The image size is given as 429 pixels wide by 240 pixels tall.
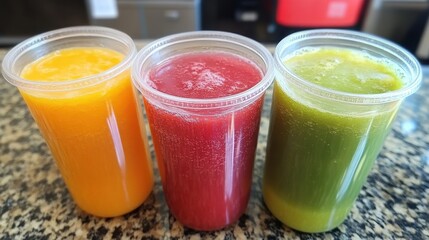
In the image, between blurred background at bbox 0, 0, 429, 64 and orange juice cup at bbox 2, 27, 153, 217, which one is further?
blurred background at bbox 0, 0, 429, 64

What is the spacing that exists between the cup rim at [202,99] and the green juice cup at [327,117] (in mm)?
31

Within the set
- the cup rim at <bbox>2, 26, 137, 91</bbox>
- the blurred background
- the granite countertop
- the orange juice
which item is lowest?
the blurred background

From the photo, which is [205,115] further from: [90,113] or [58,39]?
[58,39]

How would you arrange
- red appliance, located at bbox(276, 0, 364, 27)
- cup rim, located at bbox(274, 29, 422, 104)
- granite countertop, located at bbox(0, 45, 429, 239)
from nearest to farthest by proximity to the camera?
cup rim, located at bbox(274, 29, 422, 104) < granite countertop, located at bbox(0, 45, 429, 239) < red appliance, located at bbox(276, 0, 364, 27)

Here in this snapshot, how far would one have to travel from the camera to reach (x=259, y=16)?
1654 mm

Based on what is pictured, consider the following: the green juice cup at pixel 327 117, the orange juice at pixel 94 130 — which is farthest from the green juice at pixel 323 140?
the orange juice at pixel 94 130

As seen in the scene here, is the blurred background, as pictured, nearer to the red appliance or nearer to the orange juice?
the red appliance

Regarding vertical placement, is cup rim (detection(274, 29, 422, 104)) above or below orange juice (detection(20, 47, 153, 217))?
above

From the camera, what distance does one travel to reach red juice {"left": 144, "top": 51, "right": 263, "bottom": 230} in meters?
0.50

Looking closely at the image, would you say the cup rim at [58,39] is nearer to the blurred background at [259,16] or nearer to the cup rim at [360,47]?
the cup rim at [360,47]

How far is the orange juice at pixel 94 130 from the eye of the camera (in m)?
0.52

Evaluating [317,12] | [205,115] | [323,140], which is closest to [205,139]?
[205,115]

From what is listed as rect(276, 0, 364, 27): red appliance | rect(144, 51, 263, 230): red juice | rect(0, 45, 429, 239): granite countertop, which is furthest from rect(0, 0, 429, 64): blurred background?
rect(144, 51, 263, 230): red juice

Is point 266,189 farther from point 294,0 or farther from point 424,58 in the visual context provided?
point 424,58
